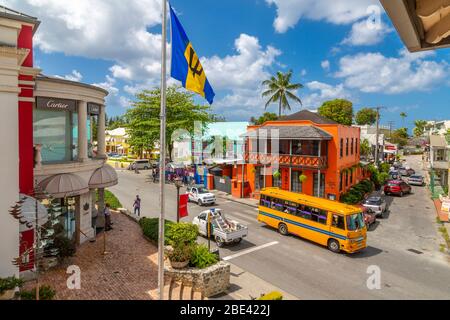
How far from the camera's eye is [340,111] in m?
62.6

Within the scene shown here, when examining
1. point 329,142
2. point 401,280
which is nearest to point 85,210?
point 401,280

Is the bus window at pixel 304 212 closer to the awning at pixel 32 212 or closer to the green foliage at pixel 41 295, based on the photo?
the green foliage at pixel 41 295

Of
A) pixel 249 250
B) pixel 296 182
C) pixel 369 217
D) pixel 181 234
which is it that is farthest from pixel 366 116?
pixel 181 234

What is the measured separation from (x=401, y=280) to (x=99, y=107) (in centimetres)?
1850

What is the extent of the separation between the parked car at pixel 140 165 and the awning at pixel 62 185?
36.7 m

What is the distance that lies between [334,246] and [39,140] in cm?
1633

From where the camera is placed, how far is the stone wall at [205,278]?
1206 centimetres

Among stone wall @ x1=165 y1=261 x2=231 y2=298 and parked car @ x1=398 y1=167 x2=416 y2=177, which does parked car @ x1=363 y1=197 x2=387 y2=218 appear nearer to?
stone wall @ x1=165 y1=261 x2=231 y2=298

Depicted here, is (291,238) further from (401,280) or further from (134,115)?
(134,115)

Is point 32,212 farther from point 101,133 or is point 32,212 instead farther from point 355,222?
point 355,222

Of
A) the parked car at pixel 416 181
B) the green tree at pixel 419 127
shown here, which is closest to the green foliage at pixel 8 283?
the parked car at pixel 416 181

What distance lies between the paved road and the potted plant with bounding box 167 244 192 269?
368 centimetres

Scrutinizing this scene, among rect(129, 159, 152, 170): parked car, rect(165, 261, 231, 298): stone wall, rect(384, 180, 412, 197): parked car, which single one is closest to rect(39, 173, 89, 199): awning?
rect(165, 261, 231, 298): stone wall

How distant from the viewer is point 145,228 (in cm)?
1733
